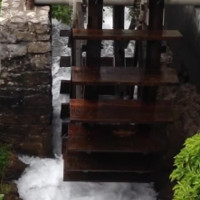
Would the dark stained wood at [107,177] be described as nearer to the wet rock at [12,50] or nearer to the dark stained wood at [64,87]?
the wet rock at [12,50]

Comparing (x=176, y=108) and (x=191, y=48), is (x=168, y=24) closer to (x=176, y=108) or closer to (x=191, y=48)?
(x=191, y=48)

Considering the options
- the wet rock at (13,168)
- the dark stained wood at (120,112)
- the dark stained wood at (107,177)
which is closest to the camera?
the dark stained wood at (120,112)

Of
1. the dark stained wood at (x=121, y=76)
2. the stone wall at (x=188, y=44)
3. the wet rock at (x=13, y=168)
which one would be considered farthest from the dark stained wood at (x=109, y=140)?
the stone wall at (x=188, y=44)

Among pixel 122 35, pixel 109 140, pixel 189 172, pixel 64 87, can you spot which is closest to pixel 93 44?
pixel 122 35

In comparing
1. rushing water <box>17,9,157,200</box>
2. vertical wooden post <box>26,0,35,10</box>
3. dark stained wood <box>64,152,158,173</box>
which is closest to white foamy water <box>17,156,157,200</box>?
rushing water <box>17,9,157,200</box>

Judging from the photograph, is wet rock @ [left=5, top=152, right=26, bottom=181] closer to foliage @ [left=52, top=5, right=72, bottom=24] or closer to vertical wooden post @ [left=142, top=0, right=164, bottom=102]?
vertical wooden post @ [left=142, top=0, right=164, bottom=102]

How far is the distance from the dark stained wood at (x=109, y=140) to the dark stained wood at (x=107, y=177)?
428mm

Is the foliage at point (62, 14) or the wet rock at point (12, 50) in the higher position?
the wet rock at point (12, 50)

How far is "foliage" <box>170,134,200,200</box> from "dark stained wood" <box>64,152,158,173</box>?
2341 millimetres

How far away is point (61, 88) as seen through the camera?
7.70 m

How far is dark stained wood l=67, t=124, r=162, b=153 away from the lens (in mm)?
5305

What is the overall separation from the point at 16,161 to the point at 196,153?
10.4 ft

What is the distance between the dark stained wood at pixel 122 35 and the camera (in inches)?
199

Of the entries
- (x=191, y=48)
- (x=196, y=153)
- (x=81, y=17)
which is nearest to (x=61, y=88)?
(x=81, y=17)
